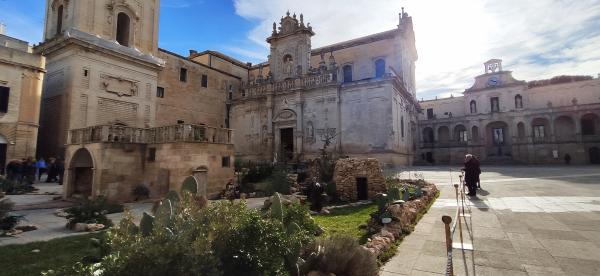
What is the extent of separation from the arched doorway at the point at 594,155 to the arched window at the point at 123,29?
2021 inches

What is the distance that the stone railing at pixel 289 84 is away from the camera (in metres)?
26.2

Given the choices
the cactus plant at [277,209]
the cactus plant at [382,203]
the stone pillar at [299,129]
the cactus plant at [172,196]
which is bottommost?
the cactus plant at [382,203]

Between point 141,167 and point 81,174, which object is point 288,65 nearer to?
point 141,167

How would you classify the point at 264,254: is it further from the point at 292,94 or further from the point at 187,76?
the point at 187,76

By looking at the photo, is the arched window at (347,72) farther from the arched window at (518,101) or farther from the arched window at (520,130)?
the arched window at (518,101)

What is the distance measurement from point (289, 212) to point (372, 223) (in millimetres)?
2213

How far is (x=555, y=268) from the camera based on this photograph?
4.45 meters

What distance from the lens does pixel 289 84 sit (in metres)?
28.1

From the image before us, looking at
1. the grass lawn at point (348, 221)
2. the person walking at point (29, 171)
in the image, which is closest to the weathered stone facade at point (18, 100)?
the person walking at point (29, 171)

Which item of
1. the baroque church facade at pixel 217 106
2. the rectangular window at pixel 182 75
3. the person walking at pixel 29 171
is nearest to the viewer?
the baroque church facade at pixel 217 106

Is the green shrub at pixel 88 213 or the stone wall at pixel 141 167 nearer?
the green shrub at pixel 88 213

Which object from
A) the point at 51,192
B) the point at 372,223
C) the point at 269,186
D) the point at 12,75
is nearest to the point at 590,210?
the point at 372,223

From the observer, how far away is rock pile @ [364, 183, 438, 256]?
17.5 ft

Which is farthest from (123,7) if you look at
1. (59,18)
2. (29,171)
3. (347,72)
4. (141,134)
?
(347,72)
